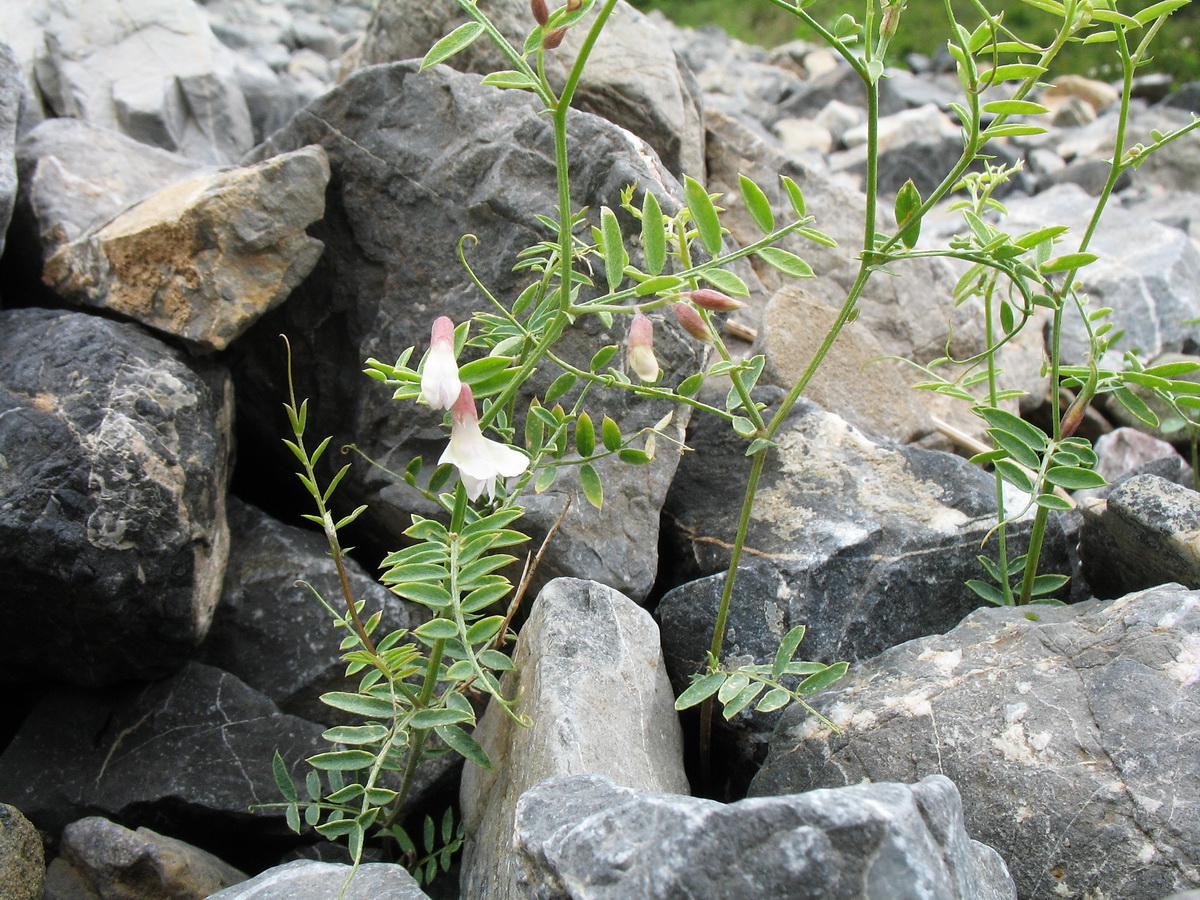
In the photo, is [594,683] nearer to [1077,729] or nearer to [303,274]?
[1077,729]

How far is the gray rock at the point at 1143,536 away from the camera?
6.01 ft

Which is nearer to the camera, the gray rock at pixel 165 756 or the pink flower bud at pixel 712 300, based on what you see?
the pink flower bud at pixel 712 300

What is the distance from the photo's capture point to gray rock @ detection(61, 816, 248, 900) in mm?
1639

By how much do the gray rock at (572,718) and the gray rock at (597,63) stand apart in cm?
174

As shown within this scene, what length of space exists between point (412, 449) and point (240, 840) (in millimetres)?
882

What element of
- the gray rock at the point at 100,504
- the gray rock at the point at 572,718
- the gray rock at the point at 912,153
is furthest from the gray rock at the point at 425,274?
the gray rock at the point at 912,153

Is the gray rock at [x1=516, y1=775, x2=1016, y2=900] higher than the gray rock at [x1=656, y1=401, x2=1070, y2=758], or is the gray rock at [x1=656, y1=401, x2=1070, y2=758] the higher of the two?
the gray rock at [x1=516, y1=775, x2=1016, y2=900]

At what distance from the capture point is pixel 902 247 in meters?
1.47

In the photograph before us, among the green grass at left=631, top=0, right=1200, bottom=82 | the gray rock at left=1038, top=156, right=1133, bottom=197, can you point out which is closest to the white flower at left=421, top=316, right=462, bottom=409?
Result: the gray rock at left=1038, top=156, right=1133, bottom=197

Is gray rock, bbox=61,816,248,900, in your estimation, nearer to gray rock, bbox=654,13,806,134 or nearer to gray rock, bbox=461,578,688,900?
gray rock, bbox=461,578,688,900

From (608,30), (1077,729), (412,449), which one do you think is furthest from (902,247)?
(608,30)

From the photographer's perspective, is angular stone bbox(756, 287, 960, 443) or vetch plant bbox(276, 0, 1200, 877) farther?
angular stone bbox(756, 287, 960, 443)

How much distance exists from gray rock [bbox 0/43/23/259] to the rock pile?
0.01 meters

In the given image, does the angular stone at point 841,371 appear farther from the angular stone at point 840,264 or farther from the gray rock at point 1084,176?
the gray rock at point 1084,176
